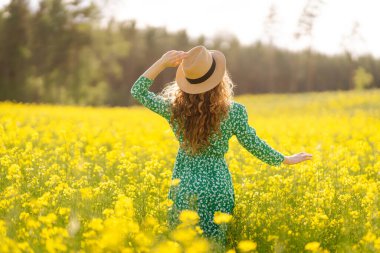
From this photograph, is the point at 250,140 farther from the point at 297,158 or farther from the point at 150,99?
the point at 150,99

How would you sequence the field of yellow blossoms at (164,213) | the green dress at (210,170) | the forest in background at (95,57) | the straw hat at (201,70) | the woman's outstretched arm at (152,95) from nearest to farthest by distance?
1. the field of yellow blossoms at (164,213)
2. the straw hat at (201,70)
3. the green dress at (210,170)
4. the woman's outstretched arm at (152,95)
5. the forest in background at (95,57)

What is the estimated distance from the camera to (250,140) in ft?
13.2

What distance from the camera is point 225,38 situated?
47219mm

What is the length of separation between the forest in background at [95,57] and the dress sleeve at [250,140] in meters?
28.2

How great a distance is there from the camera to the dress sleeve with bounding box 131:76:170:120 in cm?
409

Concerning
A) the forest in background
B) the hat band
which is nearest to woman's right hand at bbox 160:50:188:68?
the hat band

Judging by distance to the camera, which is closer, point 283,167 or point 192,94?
point 192,94

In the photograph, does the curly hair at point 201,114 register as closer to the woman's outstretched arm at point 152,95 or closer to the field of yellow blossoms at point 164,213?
the woman's outstretched arm at point 152,95

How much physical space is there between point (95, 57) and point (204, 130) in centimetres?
3437

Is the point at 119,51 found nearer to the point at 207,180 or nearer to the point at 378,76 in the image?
the point at 378,76

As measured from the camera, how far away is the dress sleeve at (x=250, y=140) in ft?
13.0

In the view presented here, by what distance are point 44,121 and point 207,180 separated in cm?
878

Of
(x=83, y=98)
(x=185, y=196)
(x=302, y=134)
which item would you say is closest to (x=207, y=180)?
(x=185, y=196)

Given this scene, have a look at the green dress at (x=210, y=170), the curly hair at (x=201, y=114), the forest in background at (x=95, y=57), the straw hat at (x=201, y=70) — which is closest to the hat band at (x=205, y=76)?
the straw hat at (x=201, y=70)
